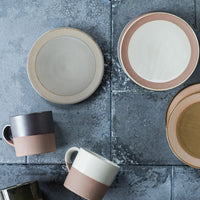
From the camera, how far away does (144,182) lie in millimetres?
1175

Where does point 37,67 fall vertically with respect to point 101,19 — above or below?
below

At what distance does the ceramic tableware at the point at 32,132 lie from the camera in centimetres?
104

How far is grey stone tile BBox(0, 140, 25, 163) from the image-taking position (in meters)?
1.19

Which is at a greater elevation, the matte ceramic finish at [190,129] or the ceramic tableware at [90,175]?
the matte ceramic finish at [190,129]

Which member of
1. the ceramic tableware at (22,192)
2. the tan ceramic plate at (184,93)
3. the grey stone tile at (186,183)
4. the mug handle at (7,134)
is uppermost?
the tan ceramic plate at (184,93)

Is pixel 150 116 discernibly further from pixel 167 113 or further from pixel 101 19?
pixel 101 19

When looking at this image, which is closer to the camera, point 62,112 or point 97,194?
point 97,194

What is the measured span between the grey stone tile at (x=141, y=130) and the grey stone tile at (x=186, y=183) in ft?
0.14

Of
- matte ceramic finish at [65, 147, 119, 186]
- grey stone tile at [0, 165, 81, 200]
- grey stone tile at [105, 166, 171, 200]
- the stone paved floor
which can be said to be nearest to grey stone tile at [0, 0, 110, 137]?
the stone paved floor

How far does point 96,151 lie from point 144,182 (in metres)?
0.21

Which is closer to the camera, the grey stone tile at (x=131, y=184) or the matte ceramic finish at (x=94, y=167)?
the matte ceramic finish at (x=94, y=167)

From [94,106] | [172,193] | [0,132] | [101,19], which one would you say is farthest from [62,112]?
[172,193]

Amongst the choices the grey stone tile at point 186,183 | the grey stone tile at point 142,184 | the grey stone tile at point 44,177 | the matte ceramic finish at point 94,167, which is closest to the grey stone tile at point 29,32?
the grey stone tile at point 44,177

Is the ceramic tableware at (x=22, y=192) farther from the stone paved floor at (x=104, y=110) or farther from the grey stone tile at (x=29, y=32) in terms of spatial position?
the grey stone tile at (x=29, y=32)
